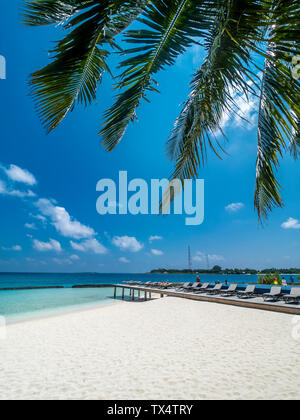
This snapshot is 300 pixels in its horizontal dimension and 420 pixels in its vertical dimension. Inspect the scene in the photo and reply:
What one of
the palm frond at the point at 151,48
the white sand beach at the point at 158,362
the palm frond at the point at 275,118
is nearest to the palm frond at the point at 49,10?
the palm frond at the point at 151,48

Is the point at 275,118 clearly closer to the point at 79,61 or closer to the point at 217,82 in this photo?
the point at 217,82

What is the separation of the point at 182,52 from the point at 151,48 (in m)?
0.32

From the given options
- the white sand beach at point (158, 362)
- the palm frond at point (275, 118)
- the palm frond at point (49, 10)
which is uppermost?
the palm frond at point (49, 10)

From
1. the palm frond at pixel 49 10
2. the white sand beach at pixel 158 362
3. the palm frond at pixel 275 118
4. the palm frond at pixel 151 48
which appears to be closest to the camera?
the palm frond at pixel 49 10

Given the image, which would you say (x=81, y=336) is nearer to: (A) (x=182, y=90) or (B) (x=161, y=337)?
(B) (x=161, y=337)

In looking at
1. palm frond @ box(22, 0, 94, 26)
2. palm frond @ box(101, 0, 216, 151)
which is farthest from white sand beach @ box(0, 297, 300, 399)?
palm frond @ box(22, 0, 94, 26)

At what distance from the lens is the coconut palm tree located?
62.4 inches

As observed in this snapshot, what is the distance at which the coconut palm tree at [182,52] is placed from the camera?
5.20 feet

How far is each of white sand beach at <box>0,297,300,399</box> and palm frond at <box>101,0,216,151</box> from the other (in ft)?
12.3

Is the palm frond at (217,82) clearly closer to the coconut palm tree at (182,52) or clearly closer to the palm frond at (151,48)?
the coconut palm tree at (182,52)

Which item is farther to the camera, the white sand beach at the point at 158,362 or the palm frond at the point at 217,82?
the white sand beach at the point at 158,362

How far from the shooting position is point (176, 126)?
3.15m
